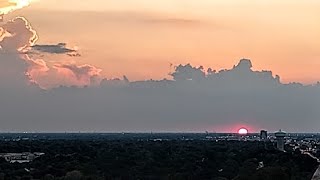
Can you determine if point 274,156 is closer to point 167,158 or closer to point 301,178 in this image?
point 167,158

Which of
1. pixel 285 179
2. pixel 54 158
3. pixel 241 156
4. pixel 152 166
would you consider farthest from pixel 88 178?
pixel 241 156

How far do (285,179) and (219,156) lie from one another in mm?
60958

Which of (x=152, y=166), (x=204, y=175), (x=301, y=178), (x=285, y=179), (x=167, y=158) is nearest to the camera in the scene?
(x=285, y=179)

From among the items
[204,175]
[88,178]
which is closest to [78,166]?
[204,175]

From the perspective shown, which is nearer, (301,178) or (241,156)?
(301,178)

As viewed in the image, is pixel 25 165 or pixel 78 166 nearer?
pixel 78 166

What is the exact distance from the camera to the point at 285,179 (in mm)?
70750

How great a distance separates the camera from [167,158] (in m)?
130

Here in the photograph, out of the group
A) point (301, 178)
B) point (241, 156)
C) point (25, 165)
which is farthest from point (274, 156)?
point (301, 178)

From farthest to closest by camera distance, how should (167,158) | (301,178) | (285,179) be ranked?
(167,158), (301,178), (285,179)

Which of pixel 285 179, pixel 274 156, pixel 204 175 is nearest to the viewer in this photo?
pixel 285 179

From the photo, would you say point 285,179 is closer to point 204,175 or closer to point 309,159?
point 204,175

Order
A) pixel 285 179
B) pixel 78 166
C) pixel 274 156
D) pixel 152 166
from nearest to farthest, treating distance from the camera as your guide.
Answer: pixel 285 179 < pixel 78 166 < pixel 152 166 < pixel 274 156

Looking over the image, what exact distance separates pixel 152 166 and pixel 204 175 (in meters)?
16.2
